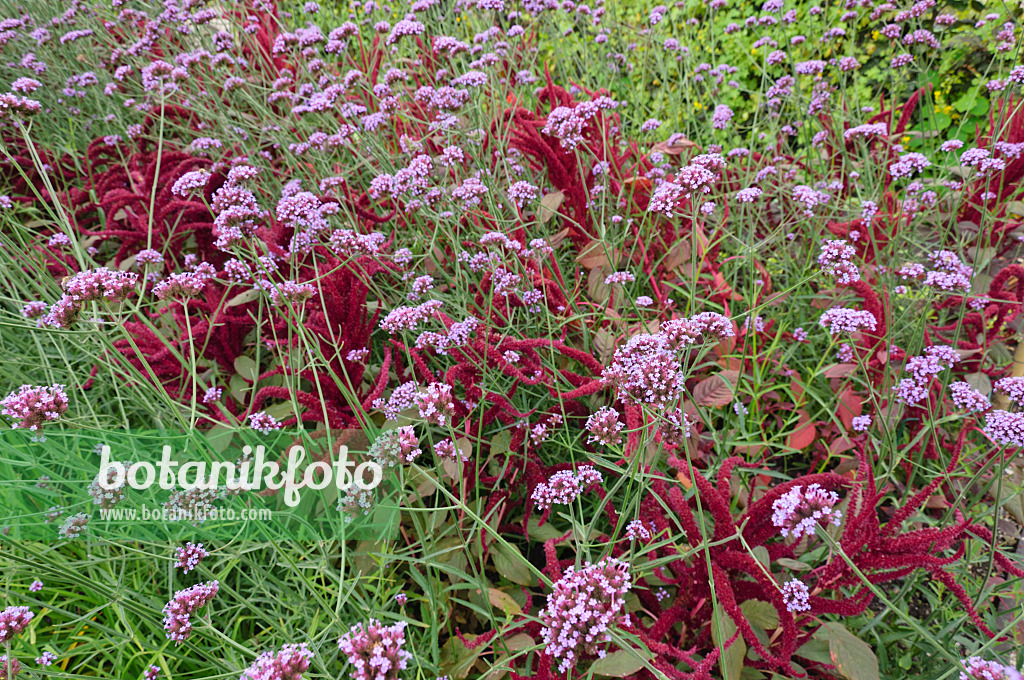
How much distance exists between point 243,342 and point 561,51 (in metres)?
2.97

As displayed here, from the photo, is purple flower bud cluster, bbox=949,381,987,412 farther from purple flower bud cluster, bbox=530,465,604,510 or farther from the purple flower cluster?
purple flower bud cluster, bbox=530,465,604,510

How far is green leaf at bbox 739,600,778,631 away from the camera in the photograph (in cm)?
137

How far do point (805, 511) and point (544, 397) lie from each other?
0.85 metres

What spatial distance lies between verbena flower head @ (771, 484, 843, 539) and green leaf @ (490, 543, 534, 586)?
640 mm

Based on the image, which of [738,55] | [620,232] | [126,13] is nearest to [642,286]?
A: [620,232]

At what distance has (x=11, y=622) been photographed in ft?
3.51

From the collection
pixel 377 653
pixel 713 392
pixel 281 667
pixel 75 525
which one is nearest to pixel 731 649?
pixel 713 392

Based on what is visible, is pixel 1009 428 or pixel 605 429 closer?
pixel 1009 428

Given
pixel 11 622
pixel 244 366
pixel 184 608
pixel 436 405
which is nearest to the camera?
pixel 11 622

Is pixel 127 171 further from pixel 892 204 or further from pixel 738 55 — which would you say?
pixel 738 55

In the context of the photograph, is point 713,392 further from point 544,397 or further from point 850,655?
point 850,655

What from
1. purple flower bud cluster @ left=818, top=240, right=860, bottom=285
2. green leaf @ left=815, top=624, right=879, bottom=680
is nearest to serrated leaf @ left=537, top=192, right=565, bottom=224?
purple flower bud cluster @ left=818, top=240, right=860, bottom=285

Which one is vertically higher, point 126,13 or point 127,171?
point 126,13

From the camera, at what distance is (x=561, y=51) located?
4004mm
